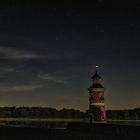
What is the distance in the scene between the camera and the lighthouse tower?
2270 inches

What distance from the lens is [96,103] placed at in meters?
57.6

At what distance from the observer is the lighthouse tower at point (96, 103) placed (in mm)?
57656
